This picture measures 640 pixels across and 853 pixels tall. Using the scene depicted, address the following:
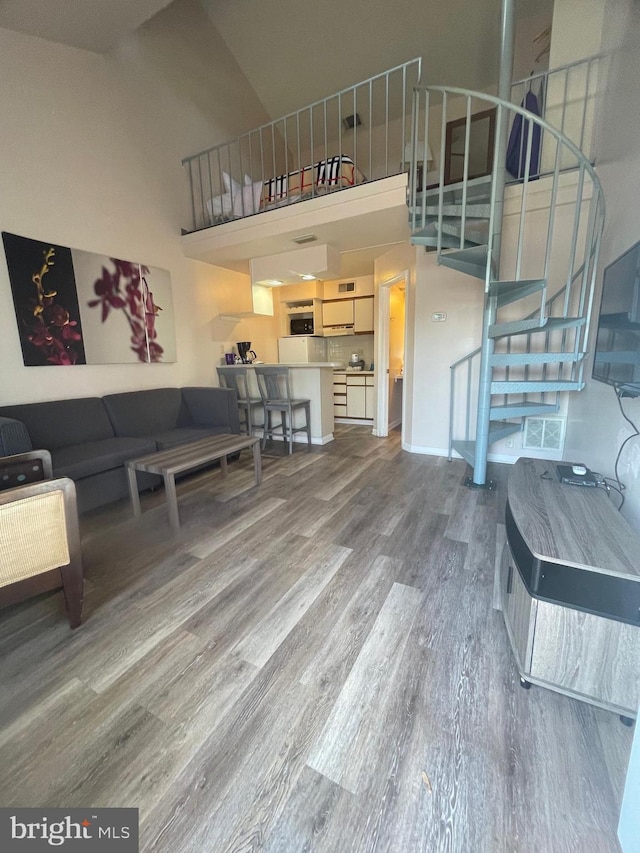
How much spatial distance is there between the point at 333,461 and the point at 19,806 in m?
3.07

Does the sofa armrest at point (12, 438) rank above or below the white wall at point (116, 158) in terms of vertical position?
below

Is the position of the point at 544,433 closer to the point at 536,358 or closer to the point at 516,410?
the point at 516,410

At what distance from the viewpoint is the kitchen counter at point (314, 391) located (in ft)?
14.0

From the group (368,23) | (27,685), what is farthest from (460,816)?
(368,23)

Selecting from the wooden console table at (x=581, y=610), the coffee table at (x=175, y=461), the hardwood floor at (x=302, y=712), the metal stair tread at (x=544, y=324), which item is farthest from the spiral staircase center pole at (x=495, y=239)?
the coffee table at (x=175, y=461)

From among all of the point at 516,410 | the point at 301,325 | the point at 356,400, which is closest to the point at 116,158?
the point at 301,325

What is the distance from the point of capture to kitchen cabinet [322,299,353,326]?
18.8 ft

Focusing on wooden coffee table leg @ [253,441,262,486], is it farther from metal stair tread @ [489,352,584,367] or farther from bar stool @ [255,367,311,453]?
metal stair tread @ [489,352,584,367]

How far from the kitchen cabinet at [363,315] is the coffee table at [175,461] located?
11.5 ft

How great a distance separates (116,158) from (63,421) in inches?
102

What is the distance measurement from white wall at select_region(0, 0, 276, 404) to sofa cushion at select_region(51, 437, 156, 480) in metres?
0.66

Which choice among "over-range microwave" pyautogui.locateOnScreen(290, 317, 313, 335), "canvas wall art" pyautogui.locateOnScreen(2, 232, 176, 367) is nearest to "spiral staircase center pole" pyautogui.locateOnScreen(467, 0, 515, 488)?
"canvas wall art" pyautogui.locateOnScreen(2, 232, 176, 367)

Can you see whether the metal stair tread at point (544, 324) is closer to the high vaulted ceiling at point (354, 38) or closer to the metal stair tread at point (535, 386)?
the metal stair tread at point (535, 386)

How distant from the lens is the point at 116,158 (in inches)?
127
